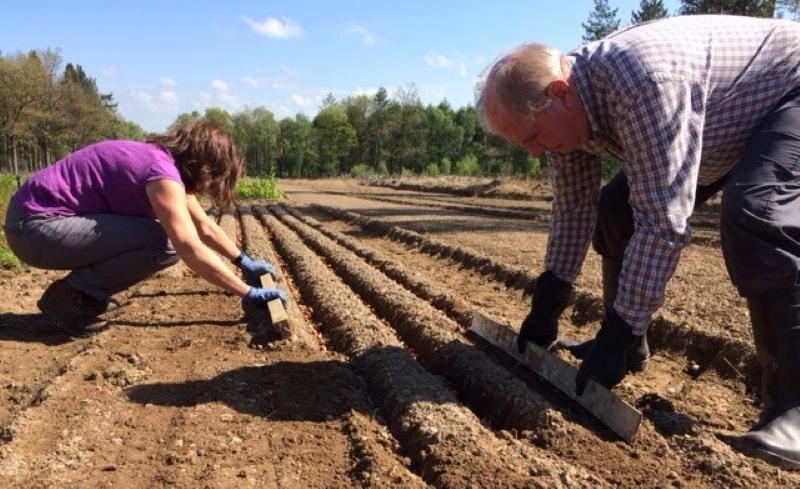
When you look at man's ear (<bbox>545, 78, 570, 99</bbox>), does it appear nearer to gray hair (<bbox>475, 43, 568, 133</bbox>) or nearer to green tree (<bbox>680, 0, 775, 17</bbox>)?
gray hair (<bbox>475, 43, 568, 133</bbox>)

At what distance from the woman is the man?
5.40ft

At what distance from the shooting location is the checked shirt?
2.06 meters

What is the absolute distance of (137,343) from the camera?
3.57m

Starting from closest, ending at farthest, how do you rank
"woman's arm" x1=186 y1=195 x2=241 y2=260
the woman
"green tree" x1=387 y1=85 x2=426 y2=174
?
the woman, "woman's arm" x1=186 y1=195 x2=241 y2=260, "green tree" x1=387 y1=85 x2=426 y2=174

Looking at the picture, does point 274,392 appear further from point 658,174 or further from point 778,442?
point 778,442

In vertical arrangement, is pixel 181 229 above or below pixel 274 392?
above

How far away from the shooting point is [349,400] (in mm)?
2770

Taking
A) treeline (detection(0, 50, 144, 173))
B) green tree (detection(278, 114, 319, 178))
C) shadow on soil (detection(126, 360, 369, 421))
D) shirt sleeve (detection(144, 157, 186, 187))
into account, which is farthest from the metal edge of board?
green tree (detection(278, 114, 319, 178))

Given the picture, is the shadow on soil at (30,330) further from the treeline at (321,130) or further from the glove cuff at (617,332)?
the treeline at (321,130)

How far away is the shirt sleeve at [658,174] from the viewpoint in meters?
2.04

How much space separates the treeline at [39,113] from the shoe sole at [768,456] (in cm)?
4233

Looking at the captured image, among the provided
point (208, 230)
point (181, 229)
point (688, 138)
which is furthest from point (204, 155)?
point (688, 138)

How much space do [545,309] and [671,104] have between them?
1220 mm

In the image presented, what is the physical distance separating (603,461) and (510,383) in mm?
649
